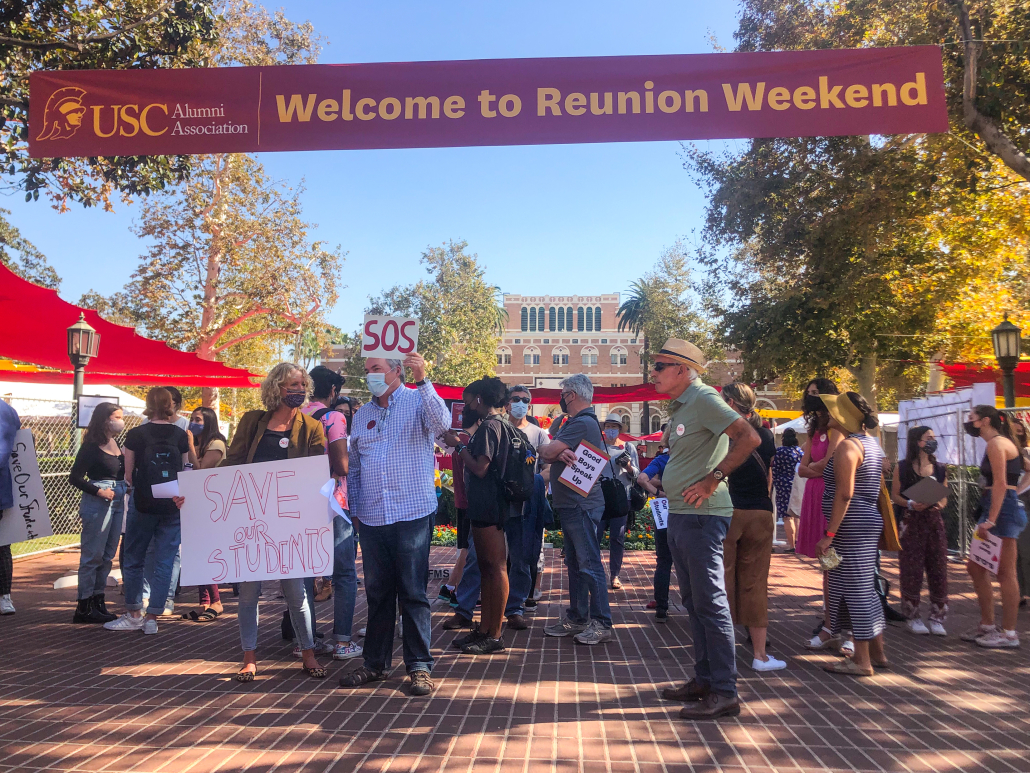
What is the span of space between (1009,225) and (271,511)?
15196mm

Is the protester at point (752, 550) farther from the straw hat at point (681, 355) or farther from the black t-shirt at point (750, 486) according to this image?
the straw hat at point (681, 355)

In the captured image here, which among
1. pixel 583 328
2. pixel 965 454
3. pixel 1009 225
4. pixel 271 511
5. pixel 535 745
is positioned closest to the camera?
pixel 535 745

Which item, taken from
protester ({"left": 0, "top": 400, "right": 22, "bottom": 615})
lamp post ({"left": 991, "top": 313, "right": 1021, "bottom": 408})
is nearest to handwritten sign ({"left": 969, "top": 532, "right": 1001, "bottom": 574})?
lamp post ({"left": 991, "top": 313, "right": 1021, "bottom": 408})

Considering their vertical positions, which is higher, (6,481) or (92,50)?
(92,50)

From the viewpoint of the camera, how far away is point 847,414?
478 centimetres

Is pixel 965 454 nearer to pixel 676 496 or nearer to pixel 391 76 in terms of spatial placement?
pixel 676 496

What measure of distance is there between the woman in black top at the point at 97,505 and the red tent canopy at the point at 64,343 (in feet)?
7.58

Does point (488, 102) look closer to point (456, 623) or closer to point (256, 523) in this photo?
point (256, 523)

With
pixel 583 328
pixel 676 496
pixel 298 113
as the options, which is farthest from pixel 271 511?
pixel 583 328

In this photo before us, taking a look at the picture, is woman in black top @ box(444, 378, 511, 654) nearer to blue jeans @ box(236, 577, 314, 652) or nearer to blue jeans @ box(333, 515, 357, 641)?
blue jeans @ box(333, 515, 357, 641)

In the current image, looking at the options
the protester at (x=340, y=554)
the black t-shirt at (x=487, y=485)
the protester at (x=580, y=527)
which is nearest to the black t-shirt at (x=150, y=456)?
the protester at (x=340, y=554)

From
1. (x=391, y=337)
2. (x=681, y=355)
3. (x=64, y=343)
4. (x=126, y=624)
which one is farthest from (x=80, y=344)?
(x=681, y=355)

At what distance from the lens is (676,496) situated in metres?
3.93

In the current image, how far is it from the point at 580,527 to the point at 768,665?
1.56 metres
